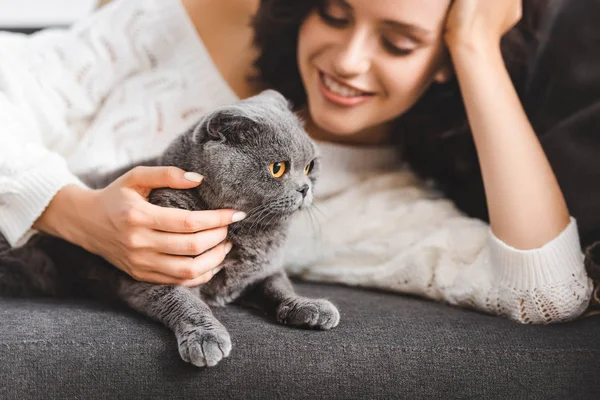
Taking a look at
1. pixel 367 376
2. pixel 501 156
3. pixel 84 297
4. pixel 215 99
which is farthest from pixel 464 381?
pixel 215 99

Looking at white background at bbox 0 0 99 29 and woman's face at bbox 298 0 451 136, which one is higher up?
woman's face at bbox 298 0 451 136

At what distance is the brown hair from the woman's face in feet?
0.33

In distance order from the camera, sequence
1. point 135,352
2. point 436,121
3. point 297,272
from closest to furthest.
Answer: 1. point 135,352
2. point 297,272
3. point 436,121

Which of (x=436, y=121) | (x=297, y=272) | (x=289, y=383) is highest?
(x=436, y=121)

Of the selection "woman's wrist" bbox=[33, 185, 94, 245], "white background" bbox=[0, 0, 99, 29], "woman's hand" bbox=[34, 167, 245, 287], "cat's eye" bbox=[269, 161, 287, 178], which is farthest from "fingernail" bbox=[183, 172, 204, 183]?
"white background" bbox=[0, 0, 99, 29]

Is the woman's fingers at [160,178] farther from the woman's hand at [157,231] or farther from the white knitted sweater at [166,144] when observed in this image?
the white knitted sweater at [166,144]

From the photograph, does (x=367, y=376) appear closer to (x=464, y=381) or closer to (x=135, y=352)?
(x=464, y=381)

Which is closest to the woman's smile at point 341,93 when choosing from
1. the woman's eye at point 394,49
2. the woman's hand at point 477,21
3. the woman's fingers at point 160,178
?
the woman's eye at point 394,49

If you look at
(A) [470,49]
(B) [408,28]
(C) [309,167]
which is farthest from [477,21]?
(C) [309,167]

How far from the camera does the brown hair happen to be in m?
1.26

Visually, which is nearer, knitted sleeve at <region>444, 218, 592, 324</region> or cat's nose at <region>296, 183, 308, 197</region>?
cat's nose at <region>296, 183, 308, 197</region>

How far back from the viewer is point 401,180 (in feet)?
4.53

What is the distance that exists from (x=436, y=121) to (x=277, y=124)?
681mm

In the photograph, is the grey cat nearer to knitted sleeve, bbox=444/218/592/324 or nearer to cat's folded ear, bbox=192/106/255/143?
cat's folded ear, bbox=192/106/255/143
